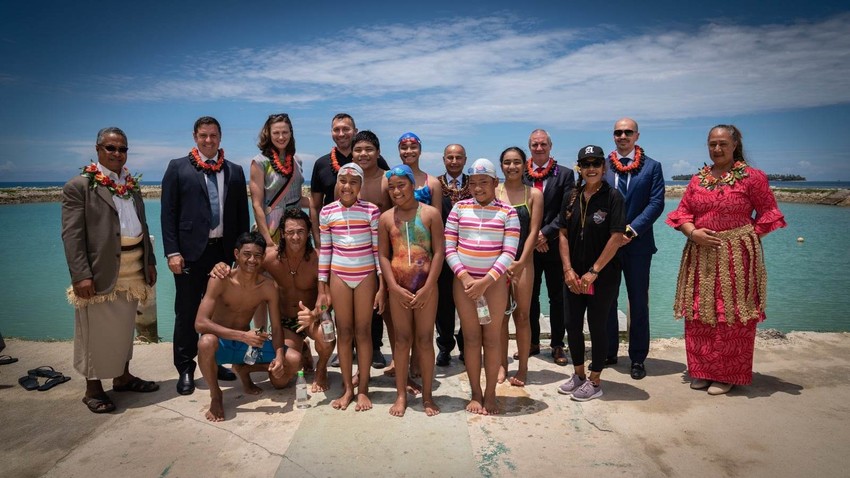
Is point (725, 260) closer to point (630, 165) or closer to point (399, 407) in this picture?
point (630, 165)

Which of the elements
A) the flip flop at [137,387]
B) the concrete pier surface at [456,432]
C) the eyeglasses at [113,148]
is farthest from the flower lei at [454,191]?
the flip flop at [137,387]

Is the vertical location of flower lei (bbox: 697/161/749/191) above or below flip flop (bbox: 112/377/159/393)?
above

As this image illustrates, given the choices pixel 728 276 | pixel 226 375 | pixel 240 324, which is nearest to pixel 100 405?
pixel 226 375

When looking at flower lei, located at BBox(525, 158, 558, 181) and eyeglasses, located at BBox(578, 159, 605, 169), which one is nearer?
eyeglasses, located at BBox(578, 159, 605, 169)

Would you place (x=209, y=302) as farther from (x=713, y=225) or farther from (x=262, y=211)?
(x=713, y=225)

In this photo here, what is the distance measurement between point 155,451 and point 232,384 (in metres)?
1.31

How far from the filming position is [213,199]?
4.85 m

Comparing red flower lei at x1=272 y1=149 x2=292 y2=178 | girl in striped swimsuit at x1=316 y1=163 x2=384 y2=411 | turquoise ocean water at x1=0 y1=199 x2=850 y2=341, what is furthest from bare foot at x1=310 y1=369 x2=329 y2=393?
turquoise ocean water at x1=0 y1=199 x2=850 y2=341

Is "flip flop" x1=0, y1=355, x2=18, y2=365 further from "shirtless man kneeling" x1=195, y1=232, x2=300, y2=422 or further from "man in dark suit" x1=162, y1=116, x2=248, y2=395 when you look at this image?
"shirtless man kneeling" x1=195, y1=232, x2=300, y2=422

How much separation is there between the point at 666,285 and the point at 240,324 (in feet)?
39.5

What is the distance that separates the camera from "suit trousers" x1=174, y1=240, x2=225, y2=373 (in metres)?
4.81

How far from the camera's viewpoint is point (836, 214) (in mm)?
32469

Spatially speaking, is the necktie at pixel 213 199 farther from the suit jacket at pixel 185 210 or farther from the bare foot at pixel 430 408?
the bare foot at pixel 430 408

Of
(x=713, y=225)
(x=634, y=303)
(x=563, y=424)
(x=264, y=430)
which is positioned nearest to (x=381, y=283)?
(x=264, y=430)
